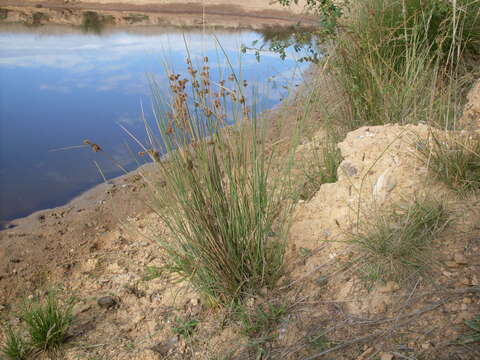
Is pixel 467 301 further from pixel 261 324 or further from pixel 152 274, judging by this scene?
pixel 152 274

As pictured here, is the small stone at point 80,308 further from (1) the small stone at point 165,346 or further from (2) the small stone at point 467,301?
(2) the small stone at point 467,301

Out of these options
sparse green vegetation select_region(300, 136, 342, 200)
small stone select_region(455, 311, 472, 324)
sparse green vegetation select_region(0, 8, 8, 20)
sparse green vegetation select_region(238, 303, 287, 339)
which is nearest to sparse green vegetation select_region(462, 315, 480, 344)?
small stone select_region(455, 311, 472, 324)

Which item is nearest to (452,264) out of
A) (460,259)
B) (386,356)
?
(460,259)

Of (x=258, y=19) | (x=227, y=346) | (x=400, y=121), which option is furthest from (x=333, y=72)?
(x=258, y=19)

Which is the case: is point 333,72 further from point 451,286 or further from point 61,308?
point 61,308

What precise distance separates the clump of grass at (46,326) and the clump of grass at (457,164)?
1.89 m

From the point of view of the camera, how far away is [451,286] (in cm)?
169

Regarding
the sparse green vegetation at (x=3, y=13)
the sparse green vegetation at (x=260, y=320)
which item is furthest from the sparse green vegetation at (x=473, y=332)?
the sparse green vegetation at (x=3, y=13)

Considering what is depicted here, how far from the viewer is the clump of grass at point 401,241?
1830mm

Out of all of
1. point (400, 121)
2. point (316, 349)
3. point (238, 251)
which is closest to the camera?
point (316, 349)

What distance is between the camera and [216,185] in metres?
1.87

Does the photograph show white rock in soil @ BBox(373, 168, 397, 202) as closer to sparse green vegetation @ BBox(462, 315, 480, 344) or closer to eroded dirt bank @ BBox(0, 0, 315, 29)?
sparse green vegetation @ BBox(462, 315, 480, 344)

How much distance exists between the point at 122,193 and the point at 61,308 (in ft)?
5.96

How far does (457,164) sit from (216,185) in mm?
1177
